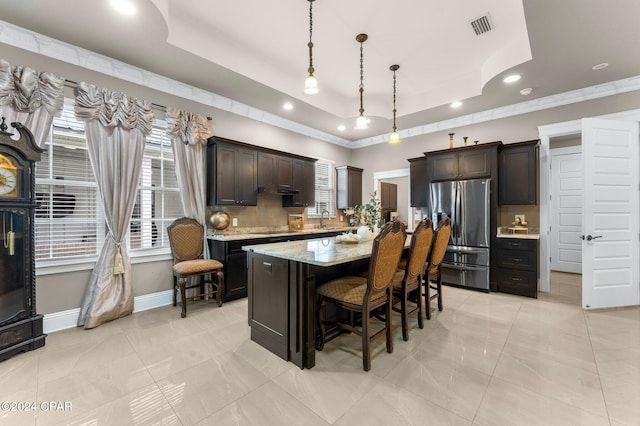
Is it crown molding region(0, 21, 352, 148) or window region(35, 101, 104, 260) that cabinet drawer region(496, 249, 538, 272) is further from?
window region(35, 101, 104, 260)

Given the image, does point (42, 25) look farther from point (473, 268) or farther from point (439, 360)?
point (473, 268)

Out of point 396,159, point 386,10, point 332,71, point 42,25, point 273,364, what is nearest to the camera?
point 273,364

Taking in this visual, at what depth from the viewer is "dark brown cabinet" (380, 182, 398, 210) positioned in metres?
8.08

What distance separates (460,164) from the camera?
4504 mm

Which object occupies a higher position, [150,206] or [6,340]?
[150,206]

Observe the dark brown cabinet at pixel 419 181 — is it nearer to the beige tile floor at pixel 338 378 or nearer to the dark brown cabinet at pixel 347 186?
the dark brown cabinet at pixel 347 186

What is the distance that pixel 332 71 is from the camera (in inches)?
156

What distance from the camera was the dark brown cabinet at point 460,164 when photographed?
4.29 m

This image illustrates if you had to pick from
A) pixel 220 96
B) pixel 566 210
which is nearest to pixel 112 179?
pixel 220 96

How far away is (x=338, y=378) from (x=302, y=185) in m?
3.64

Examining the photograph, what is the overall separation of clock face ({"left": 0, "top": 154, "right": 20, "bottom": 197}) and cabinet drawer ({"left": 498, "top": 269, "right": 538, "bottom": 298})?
231 inches

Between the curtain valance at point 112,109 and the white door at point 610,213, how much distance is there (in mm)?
5564

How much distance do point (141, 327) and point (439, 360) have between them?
3004mm

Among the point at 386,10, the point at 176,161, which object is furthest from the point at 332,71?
the point at 176,161
